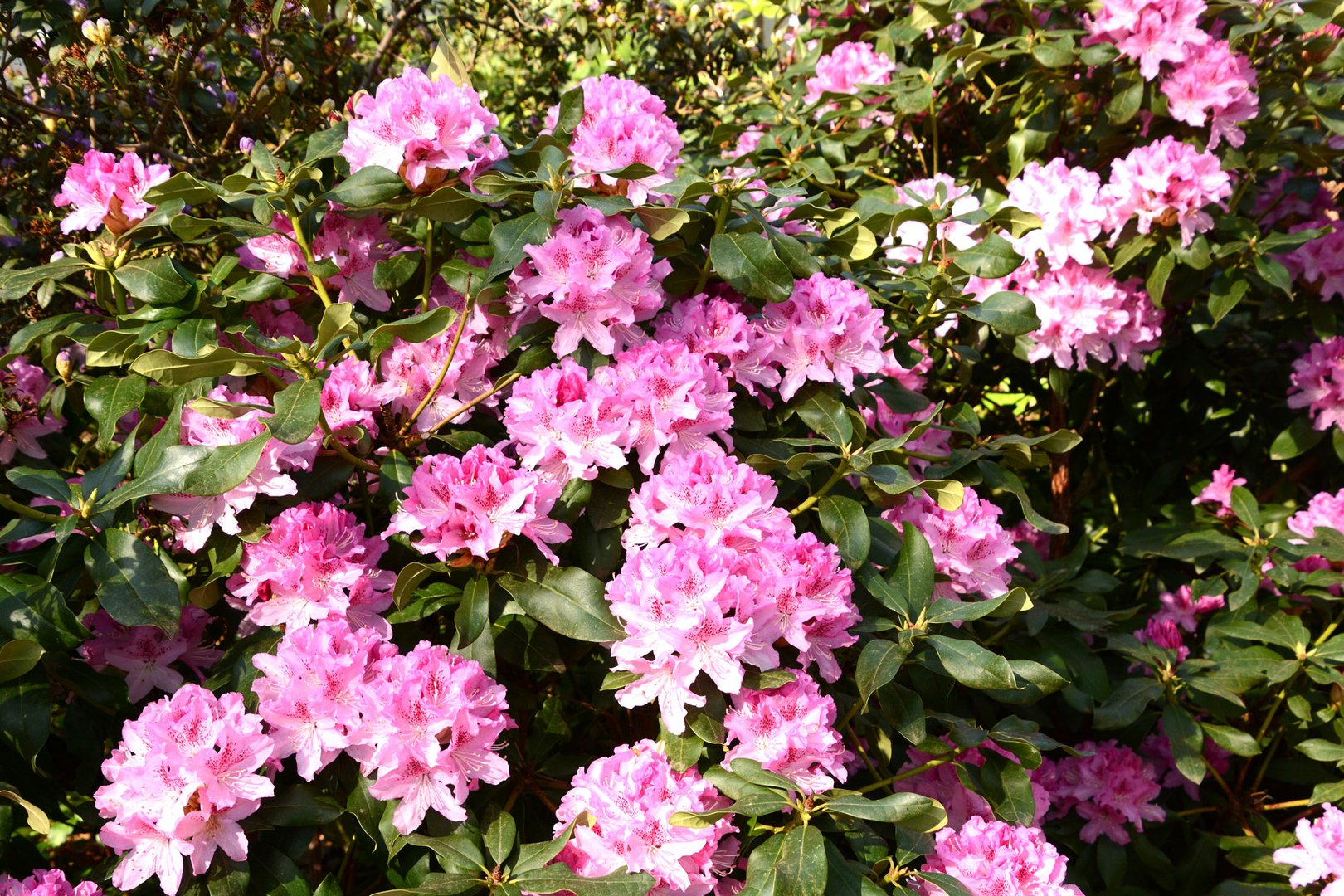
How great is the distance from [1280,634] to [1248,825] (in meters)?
0.40

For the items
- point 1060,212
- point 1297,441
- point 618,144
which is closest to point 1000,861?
point 618,144

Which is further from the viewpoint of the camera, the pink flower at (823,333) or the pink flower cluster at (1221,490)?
the pink flower cluster at (1221,490)

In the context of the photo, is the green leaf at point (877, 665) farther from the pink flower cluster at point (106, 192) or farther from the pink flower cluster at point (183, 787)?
the pink flower cluster at point (106, 192)

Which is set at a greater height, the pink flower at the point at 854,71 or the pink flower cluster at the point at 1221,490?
the pink flower at the point at 854,71

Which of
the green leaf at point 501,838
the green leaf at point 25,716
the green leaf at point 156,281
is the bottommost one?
the green leaf at point 501,838

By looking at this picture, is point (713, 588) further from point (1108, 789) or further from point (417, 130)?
point (1108, 789)

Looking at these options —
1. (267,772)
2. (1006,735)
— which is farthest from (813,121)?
(267,772)

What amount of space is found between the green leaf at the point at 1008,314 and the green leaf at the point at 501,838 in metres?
1.01

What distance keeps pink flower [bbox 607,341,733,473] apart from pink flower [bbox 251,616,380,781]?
410 millimetres

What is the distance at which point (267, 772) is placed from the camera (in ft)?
4.04

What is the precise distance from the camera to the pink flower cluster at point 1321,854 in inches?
64.9

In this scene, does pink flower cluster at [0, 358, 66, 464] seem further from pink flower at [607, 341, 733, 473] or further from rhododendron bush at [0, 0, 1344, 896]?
pink flower at [607, 341, 733, 473]

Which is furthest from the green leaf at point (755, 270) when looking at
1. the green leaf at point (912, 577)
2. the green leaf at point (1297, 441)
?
the green leaf at point (1297, 441)

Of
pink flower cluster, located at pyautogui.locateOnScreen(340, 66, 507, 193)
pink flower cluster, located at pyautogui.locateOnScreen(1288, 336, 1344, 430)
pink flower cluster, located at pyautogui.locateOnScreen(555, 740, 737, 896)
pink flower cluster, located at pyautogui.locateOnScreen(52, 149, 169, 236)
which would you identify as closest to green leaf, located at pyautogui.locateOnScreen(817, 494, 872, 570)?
pink flower cluster, located at pyautogui.locateOnScreen(555, 740, 737, 896)
